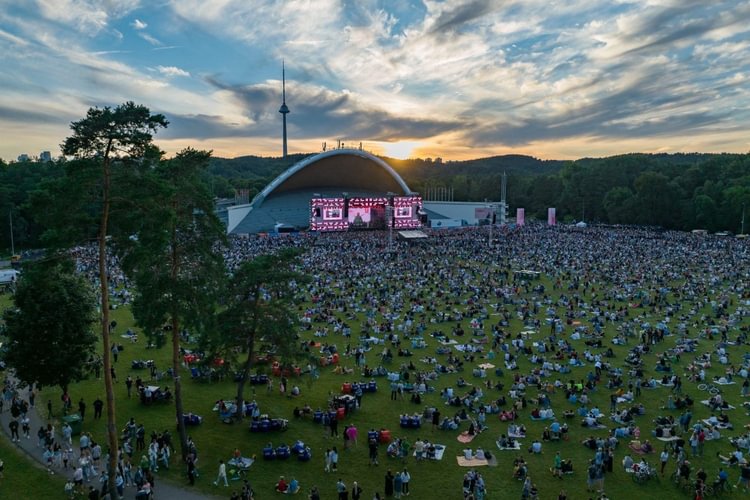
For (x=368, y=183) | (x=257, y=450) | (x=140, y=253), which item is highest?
(x=368, y=183)

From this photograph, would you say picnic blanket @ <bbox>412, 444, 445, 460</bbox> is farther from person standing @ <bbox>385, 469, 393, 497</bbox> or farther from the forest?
the forest

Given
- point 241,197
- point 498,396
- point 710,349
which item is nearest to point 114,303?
point 498,396

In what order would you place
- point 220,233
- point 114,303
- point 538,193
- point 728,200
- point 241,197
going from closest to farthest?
point 220,233 < point 114,303 < point 728,200 < point 241,197 < point 538,193

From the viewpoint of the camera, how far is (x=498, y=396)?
60.6ft

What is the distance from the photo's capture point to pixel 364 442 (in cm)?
1530

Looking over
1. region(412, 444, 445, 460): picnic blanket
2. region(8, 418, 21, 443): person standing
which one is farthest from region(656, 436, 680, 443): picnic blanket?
region(8, 418, 21, 443): person standing

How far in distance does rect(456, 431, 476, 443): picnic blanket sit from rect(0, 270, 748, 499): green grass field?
0.18m

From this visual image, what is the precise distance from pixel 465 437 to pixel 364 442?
3.00 m

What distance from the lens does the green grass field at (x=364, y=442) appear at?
42.4ft

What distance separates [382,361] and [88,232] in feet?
44.6

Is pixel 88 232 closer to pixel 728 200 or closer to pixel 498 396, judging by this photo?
pixel 498 396

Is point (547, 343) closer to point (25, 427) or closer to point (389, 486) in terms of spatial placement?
point (389, 486)

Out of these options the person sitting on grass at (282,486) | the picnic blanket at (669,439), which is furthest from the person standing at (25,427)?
the picnic blanket at (669,439)

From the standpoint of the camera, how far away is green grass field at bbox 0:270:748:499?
509 inches
